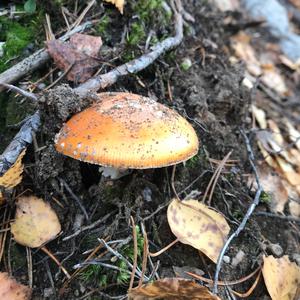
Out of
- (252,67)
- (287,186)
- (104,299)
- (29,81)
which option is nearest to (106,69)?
(29,81)

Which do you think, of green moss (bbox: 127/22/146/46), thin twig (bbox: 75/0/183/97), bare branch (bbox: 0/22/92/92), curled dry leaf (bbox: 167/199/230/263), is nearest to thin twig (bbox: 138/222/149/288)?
curled dry leaf (bbox: 167/199/230/263)

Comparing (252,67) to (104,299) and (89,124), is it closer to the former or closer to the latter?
(89,124)

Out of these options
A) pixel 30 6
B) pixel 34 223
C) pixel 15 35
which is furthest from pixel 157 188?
pixel 30 6

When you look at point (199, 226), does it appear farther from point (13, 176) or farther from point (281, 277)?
point (13, 176)

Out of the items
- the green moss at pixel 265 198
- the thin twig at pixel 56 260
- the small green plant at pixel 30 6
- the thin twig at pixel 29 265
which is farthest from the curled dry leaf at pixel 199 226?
the small green plant at pixel 30 6

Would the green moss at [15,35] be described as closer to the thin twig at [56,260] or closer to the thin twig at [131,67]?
the thin twig at [131,67]

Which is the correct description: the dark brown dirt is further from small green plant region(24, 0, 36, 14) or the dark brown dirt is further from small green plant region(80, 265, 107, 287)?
small green plant region(24, 0, 36, 14)

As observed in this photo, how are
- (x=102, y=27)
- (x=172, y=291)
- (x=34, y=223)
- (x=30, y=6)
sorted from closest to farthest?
(x=172, y=291) → (x=34, y=223) → (x=30, y=6) → (x=102, y=27)
